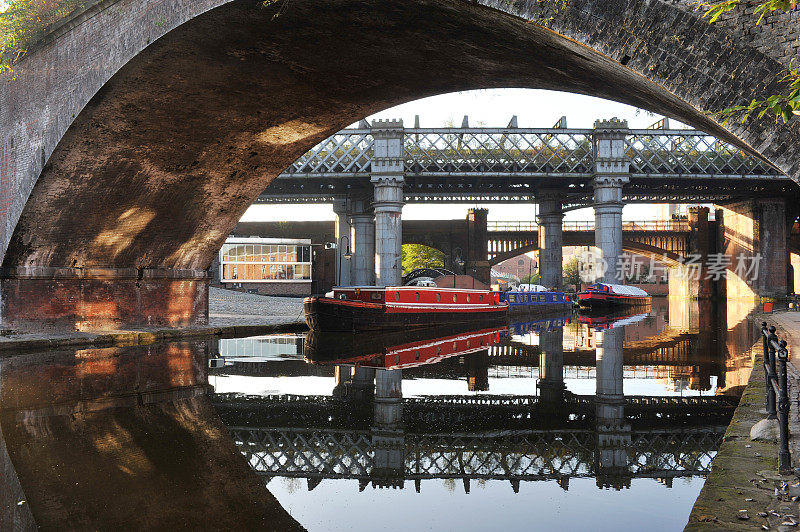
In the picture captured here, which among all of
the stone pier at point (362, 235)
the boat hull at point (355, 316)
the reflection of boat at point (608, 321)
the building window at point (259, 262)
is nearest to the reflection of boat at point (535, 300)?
the reflection of boat at point (608, 321)

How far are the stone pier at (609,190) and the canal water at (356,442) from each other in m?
23.9

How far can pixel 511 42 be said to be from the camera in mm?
7762

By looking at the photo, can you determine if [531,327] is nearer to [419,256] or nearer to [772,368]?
[772,368]

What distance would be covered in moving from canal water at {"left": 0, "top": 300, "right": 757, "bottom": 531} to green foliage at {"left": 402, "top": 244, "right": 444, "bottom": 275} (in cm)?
5125

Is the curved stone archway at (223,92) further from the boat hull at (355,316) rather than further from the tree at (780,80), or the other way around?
the boat hull at (355,316)

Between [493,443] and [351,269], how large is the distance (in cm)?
3286

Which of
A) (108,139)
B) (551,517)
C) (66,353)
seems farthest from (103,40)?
(551,517)

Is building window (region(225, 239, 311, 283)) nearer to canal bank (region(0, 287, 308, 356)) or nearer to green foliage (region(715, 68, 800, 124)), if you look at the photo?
canal bank (region(0, 287, 308, 356))

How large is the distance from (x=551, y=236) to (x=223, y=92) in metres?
32.4

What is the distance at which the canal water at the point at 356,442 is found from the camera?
4406 millimetres

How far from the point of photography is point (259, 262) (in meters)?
44.2

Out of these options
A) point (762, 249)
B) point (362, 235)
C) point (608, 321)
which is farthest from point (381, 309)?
point (762, 249)

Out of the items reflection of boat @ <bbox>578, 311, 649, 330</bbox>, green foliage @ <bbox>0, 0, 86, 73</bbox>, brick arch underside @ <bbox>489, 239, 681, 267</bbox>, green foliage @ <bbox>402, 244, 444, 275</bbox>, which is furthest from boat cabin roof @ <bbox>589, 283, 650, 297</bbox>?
green foliage @ <bbox>0, 0, 86, 73</bbox>

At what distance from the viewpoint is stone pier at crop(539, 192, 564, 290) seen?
41344mm
